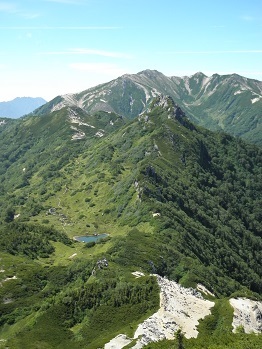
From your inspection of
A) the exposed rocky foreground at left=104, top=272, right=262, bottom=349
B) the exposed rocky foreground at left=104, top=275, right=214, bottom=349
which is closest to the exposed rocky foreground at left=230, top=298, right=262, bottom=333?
the exposed rocky foreground at left=104, top=272, right=262, bottom=349

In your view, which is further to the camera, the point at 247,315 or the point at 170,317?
the point at 247,315

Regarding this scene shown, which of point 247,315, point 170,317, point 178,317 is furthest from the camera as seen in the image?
point 247,315

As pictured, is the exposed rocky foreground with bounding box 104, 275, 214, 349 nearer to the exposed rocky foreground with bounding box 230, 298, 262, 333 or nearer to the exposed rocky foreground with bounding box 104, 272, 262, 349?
the exposed rocky foreground with bounding box 104, 272, 262, 349

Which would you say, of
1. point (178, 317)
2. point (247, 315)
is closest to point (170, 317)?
point (178, 317)

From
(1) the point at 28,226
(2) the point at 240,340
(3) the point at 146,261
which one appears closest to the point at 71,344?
(2) the point at 240,340

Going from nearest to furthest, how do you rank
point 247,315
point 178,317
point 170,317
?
point 170,317 → point 178,317 → point 247,315

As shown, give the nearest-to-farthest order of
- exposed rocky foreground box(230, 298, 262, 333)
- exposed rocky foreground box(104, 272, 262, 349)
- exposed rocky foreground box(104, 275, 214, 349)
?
exposed rocky foreground box(104, 275, 214, 349) → exposed rocky foreground box(104, 272, 262, 349) → exposed rocky foreground box(230, 298, 262, 333)

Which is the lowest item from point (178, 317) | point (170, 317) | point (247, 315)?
point (247, 315)

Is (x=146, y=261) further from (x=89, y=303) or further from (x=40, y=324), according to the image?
(x=40, y=324)

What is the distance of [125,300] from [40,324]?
67.7 ft

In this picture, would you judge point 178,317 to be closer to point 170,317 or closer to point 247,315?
point 170,317

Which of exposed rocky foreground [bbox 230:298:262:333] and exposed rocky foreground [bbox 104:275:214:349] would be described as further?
exposed rocky foreground [bbox 230:298:262:333]

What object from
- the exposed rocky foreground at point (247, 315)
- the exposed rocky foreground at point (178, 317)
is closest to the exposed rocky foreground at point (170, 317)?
the exposed rocky foreground at point (178, 317)

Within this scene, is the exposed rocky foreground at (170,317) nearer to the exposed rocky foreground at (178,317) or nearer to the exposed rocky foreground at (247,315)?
the exposed rocky foreground at (178,317)
